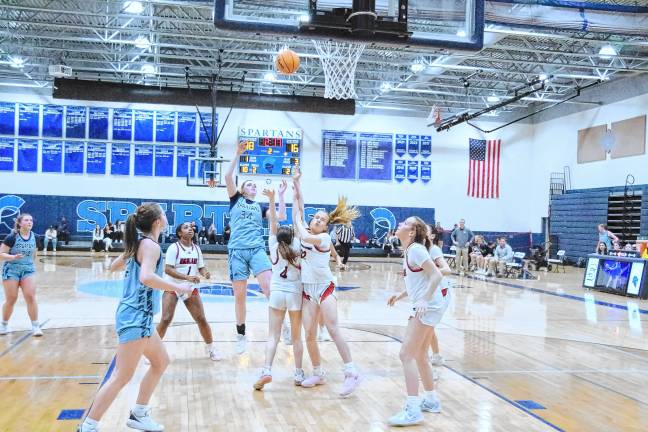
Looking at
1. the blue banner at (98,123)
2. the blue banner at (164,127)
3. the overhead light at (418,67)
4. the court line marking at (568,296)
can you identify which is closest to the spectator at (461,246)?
the court line marking at (568,296)

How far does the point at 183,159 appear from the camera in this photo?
25.6 meters

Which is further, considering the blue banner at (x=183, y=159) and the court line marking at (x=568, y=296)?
the blue banner at (x=183, y=159)

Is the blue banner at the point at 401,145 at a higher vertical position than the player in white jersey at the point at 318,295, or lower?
higher

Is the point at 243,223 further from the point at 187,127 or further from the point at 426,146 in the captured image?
the point at 426,146

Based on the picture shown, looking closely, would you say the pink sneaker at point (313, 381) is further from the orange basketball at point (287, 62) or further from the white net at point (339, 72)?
the white net at point (339, 72)

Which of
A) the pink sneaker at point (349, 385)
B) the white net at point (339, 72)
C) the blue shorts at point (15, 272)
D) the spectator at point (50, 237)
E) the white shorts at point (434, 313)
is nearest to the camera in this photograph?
the white shorts at point (434, 313)

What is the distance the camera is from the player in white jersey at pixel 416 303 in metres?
4.64

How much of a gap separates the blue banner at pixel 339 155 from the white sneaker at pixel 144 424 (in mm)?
22634

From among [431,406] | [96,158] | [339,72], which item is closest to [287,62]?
[339,72]

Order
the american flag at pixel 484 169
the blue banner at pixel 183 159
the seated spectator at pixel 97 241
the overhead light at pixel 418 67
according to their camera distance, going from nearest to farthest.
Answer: the overhead light at pixel 418 67
the seated spectator at pixel 97 241
the blue banner at pixel 183 159
the american flag at pixel 484 169

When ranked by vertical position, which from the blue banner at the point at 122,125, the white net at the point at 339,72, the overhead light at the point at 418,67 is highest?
the overhead light at the point at 418,67

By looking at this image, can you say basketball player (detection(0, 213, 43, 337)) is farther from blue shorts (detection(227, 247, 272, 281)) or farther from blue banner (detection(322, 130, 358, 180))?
blue banner (detection(322, 130, 358, 180))

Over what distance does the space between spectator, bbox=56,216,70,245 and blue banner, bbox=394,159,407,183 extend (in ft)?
44.9

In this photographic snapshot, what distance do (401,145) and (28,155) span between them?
15.3 m
